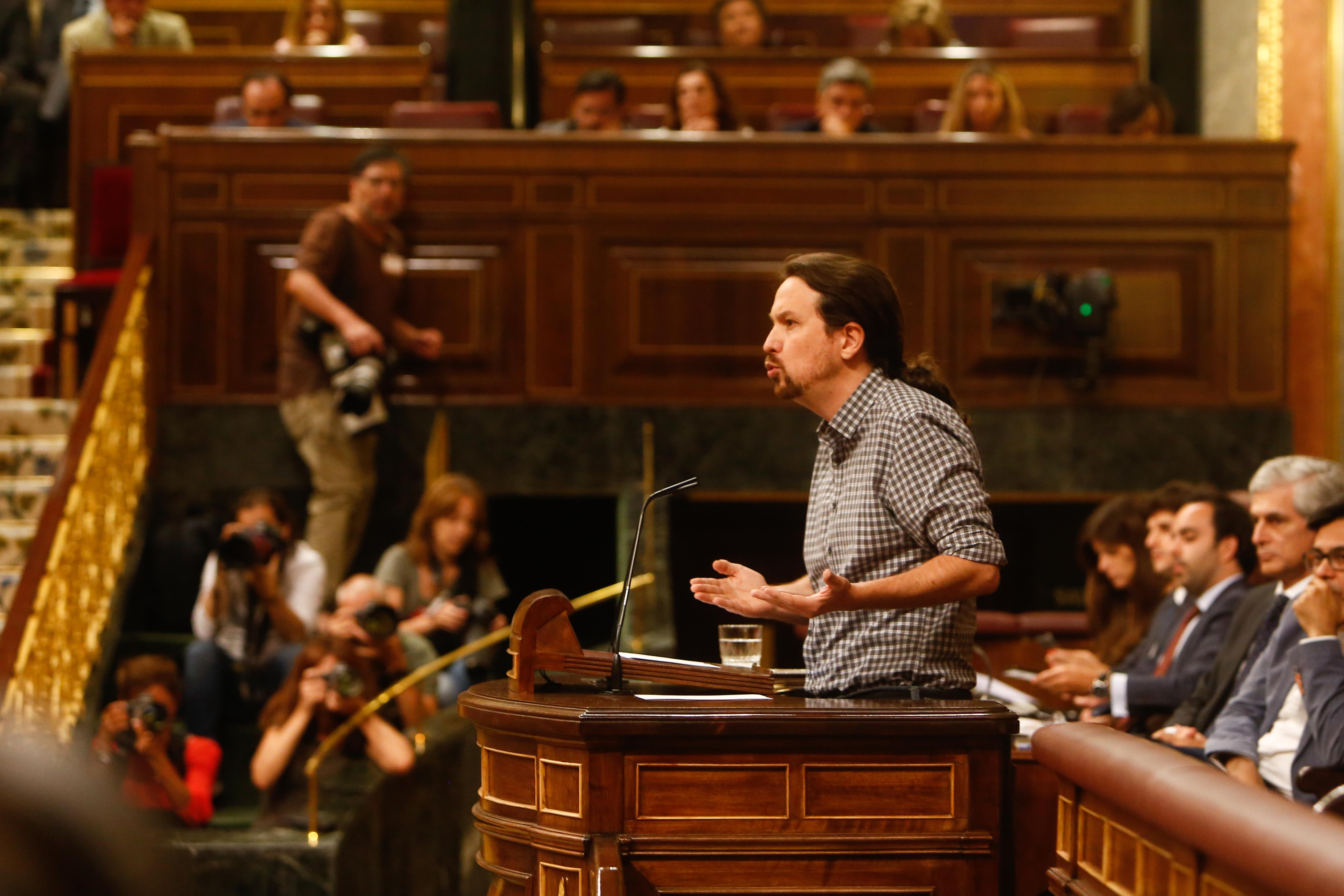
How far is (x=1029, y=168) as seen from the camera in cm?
597

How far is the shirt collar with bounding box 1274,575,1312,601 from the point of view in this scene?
9.39 ft

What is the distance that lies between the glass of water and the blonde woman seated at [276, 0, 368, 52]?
5.76 meters

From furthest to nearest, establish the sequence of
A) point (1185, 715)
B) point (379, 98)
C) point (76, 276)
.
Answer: point (379, 98) → point (76, 276) → point (1185, 715)

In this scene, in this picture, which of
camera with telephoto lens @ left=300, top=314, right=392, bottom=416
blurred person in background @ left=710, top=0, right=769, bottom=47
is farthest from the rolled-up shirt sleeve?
blurred person in background @ left=710, top=0, right=769, bottom=47

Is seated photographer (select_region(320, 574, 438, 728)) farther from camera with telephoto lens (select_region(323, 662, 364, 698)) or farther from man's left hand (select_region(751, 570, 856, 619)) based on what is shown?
man's left hand (select_region(751, 570, 856, 619))

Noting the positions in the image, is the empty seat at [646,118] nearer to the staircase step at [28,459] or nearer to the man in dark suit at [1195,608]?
the staircase step at [28,459]

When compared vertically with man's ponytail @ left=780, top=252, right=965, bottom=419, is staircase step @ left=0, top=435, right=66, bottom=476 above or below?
below

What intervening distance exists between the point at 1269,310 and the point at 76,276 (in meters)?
4.80

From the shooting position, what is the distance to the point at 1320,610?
2727 millimetres

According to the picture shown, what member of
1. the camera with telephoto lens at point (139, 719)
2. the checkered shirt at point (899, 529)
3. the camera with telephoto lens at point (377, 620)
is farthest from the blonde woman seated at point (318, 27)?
the checkered shirt at point (899, 529)

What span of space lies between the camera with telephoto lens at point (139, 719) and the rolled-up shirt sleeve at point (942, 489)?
2.45 m

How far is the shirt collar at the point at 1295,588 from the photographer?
9.39 feet

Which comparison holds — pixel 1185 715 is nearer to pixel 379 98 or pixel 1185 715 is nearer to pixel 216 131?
pixel 216 131

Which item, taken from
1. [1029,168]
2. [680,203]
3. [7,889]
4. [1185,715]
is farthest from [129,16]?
[7,889]
